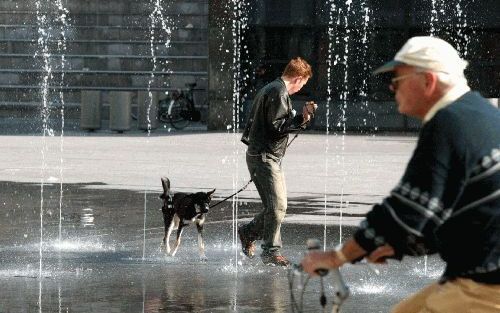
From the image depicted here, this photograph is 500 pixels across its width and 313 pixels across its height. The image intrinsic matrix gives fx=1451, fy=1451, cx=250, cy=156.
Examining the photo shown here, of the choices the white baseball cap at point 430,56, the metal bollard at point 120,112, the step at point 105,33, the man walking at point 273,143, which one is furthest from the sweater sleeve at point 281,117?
the step at point 105,33

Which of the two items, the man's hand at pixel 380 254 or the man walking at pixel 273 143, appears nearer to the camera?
the man's hand at pixel 380 254

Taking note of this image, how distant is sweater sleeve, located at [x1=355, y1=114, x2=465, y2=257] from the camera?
449 cm

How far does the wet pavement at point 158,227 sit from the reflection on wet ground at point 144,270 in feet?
0.04

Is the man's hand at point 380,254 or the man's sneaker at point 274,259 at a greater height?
the man's hand at point 380,254

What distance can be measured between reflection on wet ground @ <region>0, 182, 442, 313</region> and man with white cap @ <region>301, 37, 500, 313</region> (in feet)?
16.3

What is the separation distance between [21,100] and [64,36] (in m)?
2.11

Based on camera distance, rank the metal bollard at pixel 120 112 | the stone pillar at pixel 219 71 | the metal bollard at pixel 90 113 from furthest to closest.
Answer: the stone pillar at pixel 219 71 < the metal bollard at pixel 90 113 < the metal bollard at pixel 120 112

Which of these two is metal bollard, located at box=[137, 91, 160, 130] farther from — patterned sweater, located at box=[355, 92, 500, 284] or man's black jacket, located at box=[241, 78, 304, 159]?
patterned sweater, located at box=[355, 92, 500, 284]

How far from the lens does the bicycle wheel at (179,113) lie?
35438mm

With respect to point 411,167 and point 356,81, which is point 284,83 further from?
point 356,81

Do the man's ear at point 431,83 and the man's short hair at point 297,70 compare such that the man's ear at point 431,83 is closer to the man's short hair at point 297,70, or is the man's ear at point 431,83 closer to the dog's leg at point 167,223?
the man's short hair at point 297,70

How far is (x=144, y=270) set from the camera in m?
11.8

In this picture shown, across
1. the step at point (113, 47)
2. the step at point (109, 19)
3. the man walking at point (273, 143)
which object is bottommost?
the man walking at point (273, 143)

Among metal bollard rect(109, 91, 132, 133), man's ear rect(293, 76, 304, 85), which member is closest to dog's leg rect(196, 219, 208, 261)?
man's ear rect(293, 76, 304, 85)
